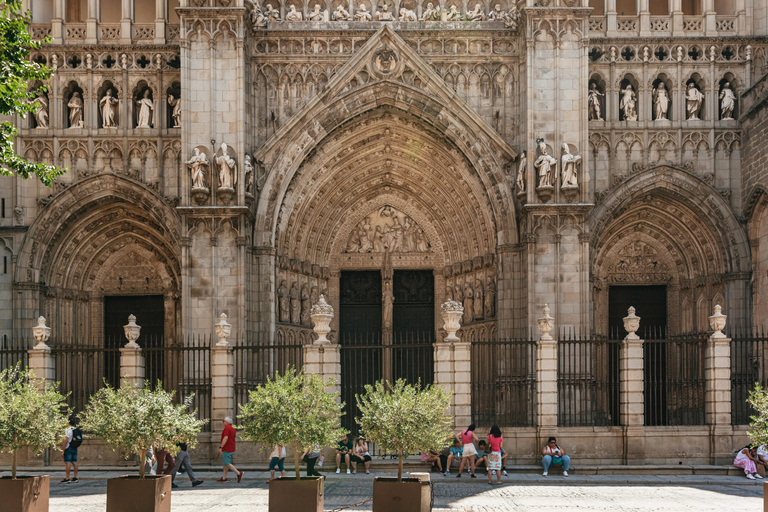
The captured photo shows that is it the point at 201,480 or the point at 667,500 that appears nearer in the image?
the point at 667,500

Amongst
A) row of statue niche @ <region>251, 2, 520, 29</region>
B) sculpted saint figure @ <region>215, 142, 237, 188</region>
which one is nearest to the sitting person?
sculpted saint figure @ <region>215, 142, 237, 188</region>

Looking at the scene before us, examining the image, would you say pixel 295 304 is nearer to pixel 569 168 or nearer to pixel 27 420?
pixel 569 168

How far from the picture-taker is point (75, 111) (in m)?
25.3

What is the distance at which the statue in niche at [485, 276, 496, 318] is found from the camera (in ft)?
82.5

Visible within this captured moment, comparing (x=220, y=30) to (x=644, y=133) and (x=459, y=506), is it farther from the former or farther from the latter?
(x=459, y=506)

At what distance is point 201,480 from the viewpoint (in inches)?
734

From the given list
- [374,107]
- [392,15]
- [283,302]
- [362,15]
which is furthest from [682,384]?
[362,15]

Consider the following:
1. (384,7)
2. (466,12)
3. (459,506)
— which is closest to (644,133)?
(466,12)

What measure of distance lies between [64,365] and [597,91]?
682 inches

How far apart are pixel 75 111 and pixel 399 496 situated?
57.4ft

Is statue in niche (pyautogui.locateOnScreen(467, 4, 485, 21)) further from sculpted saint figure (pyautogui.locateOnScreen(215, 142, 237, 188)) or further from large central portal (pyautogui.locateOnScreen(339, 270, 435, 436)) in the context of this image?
sculpted saint figure (pyautogui.locateOnScreen(215, 142, 237, 188))

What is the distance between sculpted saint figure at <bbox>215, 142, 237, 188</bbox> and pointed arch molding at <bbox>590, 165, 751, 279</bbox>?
407 inches

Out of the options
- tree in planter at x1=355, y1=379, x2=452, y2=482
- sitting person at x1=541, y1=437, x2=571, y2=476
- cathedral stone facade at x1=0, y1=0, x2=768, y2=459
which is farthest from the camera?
cathedral stone facade at x1=0, y1=0, x2=768, y2=459

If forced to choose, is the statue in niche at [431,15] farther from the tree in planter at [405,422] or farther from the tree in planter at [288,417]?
the tree in planter at [288,417]
